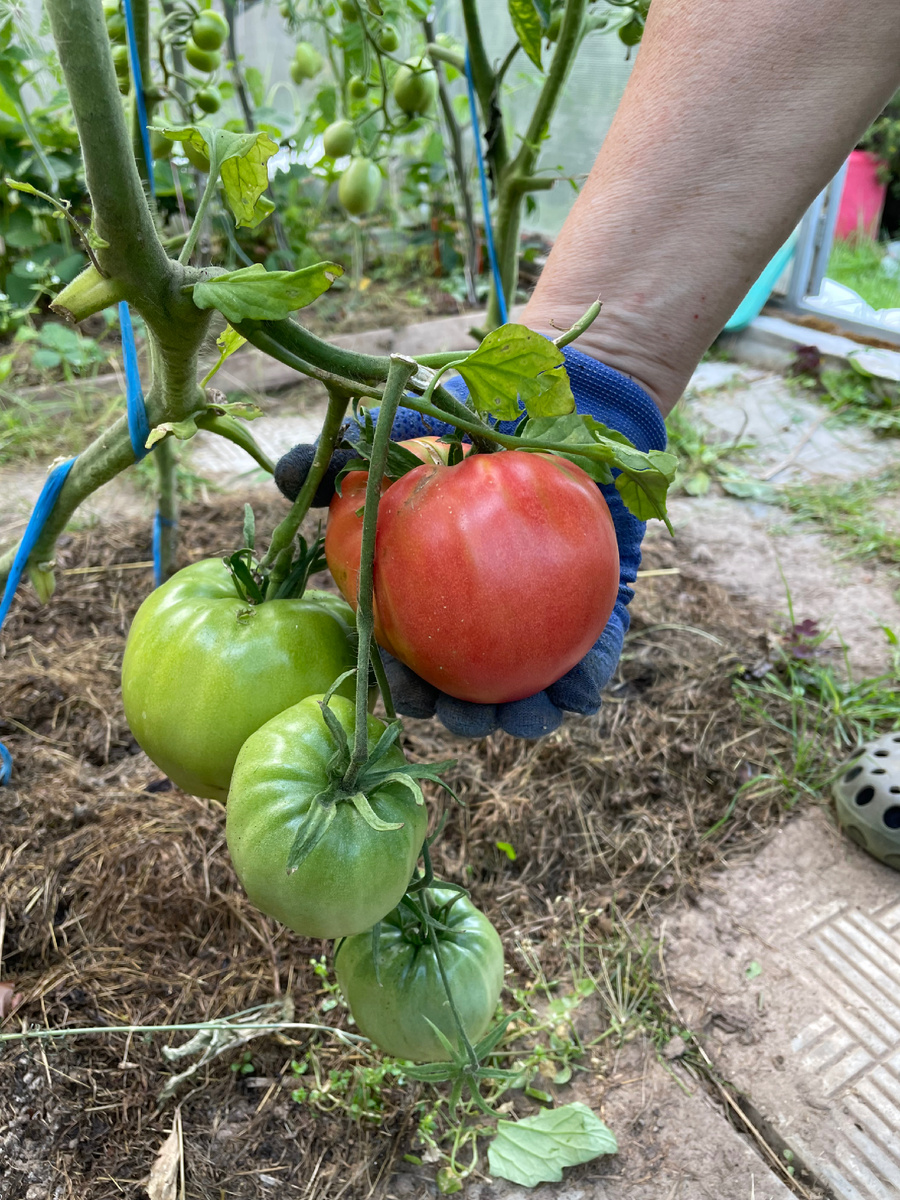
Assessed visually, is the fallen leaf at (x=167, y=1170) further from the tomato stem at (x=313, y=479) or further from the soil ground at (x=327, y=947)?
the tomato stem at (x=313, y=479)

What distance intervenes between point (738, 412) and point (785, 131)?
2406 mm

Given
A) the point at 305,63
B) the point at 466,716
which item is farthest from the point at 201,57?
the point at 466,716

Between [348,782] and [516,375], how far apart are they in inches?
11.1

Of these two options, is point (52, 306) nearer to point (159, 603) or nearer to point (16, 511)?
point (159, 603)

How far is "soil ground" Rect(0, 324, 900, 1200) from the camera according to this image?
105cm

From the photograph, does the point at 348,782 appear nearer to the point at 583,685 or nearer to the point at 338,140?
the point at 583,685

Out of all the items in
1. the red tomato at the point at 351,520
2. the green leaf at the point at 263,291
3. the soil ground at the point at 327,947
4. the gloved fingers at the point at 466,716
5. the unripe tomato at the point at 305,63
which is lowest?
the soil ground at the point at 327,947

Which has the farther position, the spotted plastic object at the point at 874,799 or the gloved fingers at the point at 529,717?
the spotted plastic object at the point at 874,799

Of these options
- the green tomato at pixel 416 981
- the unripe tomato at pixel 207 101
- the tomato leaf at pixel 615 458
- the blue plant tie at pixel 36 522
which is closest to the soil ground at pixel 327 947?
the green tomato at pixel 416 981

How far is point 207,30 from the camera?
1.63 m

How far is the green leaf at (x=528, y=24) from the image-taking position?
125cm

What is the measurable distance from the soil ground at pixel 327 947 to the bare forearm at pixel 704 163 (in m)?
0.82

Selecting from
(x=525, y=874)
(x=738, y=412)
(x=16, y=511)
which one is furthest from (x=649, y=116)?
(x=738, y=412)

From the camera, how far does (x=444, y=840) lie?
1482mm
